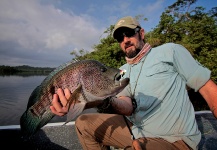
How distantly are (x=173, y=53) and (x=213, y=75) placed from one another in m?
10.6

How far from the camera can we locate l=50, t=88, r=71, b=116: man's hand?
5.76 feet

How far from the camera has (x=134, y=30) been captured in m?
3.05

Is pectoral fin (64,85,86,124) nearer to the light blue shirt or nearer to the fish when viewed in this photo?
the fish

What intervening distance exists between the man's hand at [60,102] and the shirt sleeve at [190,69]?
4.63ft

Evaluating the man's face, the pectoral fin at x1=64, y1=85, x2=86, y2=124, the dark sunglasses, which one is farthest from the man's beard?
the pectoral fin at x1=64, y1=85, x2=86, y2=124

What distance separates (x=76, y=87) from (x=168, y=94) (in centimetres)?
119

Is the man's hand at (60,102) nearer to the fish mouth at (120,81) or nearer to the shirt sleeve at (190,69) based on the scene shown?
the fish mouth at (120,81)

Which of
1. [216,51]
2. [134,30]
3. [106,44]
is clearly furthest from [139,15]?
[134,30]

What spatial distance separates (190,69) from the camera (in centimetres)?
228

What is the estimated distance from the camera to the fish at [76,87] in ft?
5.64

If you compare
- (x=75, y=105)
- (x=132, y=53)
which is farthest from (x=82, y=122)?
(x=132, y=53)

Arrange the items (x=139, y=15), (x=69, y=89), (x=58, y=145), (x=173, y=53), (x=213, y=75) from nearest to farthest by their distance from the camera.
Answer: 1. (x=69, y=89)
2. (x=173, y=53)
3. (x=58, y=145)
4. (x=213, y=75)
5. (x=139, y=15)

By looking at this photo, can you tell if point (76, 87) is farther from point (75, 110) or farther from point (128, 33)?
point (128, 33)

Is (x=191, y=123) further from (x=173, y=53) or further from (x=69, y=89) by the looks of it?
(x=69, y=89)
